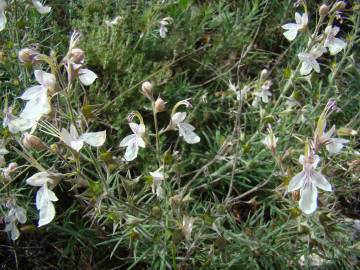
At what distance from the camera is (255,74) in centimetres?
320

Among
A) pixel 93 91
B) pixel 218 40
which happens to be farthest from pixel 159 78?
pixel 218 40

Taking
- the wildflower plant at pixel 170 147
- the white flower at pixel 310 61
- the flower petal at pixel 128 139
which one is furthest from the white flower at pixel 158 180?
the white flower at pixel 310 61

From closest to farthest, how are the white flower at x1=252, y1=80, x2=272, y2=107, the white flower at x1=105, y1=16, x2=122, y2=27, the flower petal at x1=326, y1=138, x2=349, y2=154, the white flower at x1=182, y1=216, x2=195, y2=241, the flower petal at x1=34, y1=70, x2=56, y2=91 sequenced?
the flower petal at x1=34, y1=70, x2=56, y2=91
the flower petal at x1=326, y1=138, x2=349, y2=154
the white flower at x1=182, y1=216, x2=195, y2=241
the white flower at x1=252, y1=80, x2=272, y2=107
the white flower at x1=105, y1=16, x2=122, y2=27

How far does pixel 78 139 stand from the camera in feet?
4.38

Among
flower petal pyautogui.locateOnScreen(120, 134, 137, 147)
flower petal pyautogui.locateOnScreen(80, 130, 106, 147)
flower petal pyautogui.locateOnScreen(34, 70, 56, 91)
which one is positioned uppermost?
flower petal pyautogui.locateOnScreen(34, 70, 56, 91)

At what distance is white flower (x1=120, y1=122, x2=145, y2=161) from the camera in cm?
155

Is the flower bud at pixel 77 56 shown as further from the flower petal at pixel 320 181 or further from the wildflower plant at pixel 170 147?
the flower petal at pixel 320 181

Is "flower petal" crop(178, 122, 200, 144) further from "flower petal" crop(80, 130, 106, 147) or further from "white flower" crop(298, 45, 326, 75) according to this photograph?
"white flower" crop(298, 45, 326, 75)

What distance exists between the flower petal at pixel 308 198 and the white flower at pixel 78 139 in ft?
1.84

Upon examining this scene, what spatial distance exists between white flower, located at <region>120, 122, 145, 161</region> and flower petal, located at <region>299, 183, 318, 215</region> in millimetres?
507

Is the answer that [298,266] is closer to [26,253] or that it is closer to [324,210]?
[324,210]

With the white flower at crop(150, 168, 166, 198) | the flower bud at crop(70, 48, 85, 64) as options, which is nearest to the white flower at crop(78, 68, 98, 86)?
the flower bud at crop(70, 48, 85, 64)

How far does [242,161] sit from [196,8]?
53.4 inches

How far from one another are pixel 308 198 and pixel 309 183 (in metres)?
0.05
